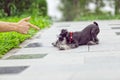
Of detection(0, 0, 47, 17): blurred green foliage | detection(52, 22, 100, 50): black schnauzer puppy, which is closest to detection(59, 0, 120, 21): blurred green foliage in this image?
detection(0, 0, 47, 17): blurred green foliage

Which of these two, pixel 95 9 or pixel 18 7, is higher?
pixel 18 7

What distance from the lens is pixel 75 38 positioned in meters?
8.58

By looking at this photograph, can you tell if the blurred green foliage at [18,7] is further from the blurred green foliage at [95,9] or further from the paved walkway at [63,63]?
the paved walkway at [63,63]

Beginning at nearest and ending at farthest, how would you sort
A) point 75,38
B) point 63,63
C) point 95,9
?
1. point 63,63
2. point 75,38
3. point 95,9

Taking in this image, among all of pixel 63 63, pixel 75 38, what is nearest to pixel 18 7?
pixel 75 38

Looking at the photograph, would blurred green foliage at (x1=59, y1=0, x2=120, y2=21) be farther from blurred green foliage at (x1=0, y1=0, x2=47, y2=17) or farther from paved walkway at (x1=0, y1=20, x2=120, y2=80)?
paved walkway at (x1=0, y1=20, x2=120, y2=80)

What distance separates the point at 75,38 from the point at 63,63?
5.96 ft

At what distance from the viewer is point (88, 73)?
595 cm

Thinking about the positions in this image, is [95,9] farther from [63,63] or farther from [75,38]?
[63,63]

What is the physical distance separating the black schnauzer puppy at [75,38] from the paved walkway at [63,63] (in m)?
0.15

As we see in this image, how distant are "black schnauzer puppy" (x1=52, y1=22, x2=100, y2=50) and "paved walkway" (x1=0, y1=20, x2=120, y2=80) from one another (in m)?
0.15

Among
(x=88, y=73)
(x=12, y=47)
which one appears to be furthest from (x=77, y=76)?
(x=12, y=47)

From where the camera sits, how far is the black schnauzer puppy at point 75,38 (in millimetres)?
8398

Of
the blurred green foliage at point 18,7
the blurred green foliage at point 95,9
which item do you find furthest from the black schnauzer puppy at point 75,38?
the blurred green foliage at point 95,9
